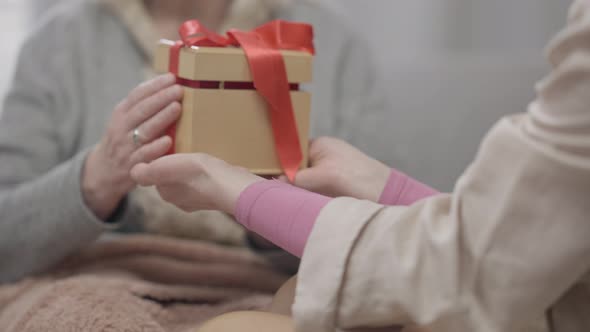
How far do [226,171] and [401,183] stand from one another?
0.71 feet

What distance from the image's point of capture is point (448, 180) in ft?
4.17

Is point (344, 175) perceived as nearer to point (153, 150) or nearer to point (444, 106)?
point (153, 150)

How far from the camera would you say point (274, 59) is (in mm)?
724

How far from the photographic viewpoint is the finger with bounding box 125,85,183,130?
28.7 inches

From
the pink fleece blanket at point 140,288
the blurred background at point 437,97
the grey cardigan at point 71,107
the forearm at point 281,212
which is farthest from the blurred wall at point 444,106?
the forearm at point 281,212

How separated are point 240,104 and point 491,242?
0.33 metres

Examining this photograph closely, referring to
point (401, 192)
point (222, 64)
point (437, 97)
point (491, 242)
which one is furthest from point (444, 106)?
point (491, 242)

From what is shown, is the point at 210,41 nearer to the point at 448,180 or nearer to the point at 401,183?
the point at 401,183

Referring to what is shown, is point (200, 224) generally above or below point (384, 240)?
below

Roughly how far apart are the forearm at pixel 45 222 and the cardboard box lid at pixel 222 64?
28cm

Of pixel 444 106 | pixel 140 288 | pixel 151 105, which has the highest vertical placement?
pixel 151 105

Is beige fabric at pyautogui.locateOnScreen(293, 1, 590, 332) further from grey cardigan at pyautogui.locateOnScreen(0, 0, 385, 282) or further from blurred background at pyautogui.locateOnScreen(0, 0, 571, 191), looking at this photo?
blurred background at pyautogui.locateOnScreen(0, 0, 571, 191)

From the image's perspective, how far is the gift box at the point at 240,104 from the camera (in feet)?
2.33

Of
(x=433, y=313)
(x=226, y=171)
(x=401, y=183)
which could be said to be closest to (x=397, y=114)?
(x=401, y=183)
